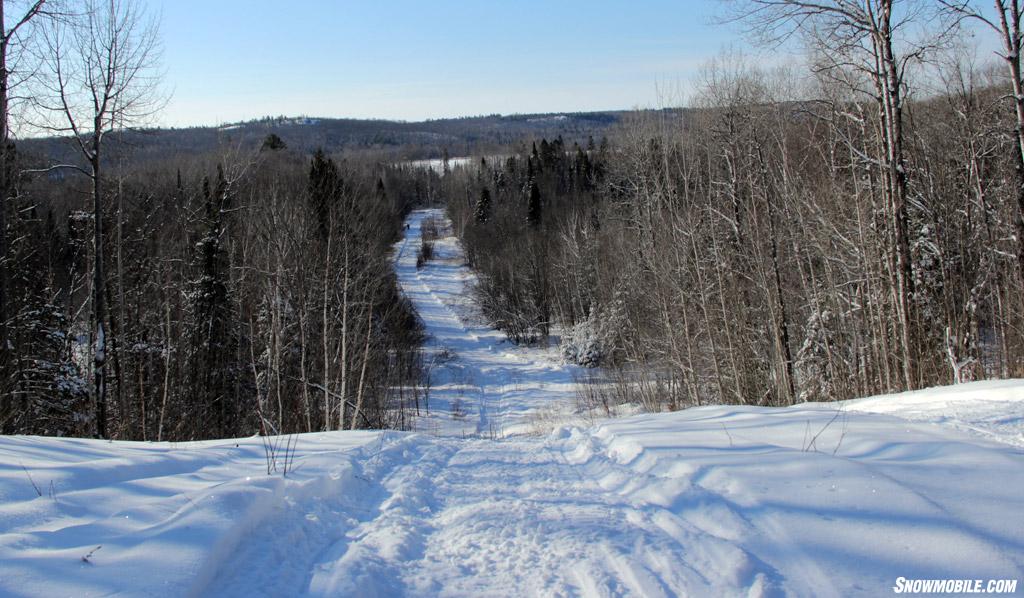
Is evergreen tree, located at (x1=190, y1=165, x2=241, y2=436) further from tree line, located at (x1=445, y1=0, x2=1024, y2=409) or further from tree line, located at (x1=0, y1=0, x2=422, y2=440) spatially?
tree line, located at (x1=445, y1=0, x2=1024, y2=409)

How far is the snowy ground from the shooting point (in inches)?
112

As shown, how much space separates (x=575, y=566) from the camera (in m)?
3.14

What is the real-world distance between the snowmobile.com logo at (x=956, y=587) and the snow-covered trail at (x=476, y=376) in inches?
620

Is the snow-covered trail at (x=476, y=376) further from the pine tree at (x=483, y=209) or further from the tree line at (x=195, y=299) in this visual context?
the pine tree at (x=483, y=209)

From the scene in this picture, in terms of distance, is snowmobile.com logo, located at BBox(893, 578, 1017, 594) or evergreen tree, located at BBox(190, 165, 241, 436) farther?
evergreen tree, located at BBox(190, 165, 241, 436)

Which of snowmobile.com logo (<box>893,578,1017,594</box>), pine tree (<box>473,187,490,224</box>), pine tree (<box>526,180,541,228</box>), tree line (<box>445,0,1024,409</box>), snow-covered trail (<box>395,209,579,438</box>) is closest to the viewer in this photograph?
snowmobile.com logo (<box>893,578,1017,594</box>)

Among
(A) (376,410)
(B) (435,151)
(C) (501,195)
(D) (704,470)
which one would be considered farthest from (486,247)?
(B) (435,151)

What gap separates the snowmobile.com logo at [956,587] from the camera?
2.63 meters

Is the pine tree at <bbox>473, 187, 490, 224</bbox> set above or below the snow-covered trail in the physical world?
above

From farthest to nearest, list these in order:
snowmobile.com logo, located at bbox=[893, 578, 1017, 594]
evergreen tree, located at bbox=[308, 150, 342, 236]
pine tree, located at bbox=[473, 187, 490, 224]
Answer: pine tree, located at bbox=[473, 187, 490, 224] < evergreen tree, located at bbox=[308, 150, 342, 236] < snowmobile.com logo, located at bbox=[893, 578, 1017, 594]

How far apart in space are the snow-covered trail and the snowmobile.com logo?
15740 millimetres

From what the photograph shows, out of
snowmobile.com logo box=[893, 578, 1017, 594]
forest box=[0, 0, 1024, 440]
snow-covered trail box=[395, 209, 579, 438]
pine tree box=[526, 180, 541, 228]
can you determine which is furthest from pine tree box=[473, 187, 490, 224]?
snowmobile.com logo box=[893, 578, 1017, 594]

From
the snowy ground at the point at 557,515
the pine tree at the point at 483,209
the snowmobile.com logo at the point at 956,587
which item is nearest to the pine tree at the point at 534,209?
the pine tree at the point at 483,209

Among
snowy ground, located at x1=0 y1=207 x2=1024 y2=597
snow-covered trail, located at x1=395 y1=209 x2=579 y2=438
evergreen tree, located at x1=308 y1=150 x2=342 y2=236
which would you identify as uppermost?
evergreen tree, located at x1=308 y1=150 x2=342 y2=236
